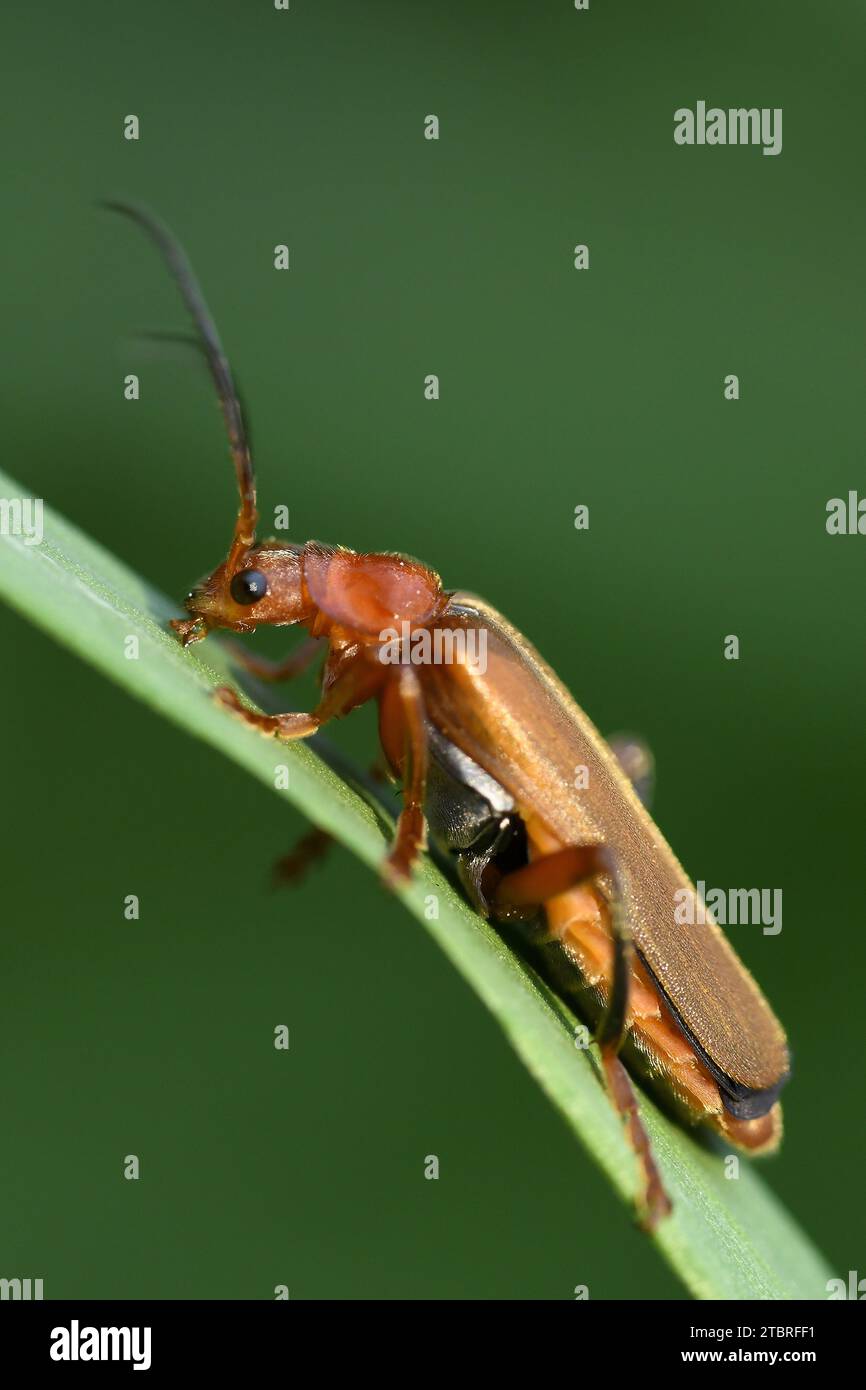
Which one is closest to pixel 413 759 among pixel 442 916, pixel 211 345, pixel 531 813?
pixel 531 813

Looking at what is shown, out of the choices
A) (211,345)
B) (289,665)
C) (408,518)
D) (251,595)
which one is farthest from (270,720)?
(408,518)

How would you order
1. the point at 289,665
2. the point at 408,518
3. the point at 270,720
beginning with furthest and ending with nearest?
1. the point at 408,518
2. the point at 289,665
3. the point at 270,720

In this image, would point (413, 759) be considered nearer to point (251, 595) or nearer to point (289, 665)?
point (251, 595)

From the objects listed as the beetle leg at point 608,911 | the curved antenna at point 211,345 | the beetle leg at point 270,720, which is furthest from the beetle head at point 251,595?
the beetle leg at point 608,911

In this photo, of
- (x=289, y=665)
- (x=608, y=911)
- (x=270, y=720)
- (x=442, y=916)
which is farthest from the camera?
(x=289, y=665)

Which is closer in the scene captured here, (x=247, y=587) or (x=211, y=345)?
(x=211, y=345)

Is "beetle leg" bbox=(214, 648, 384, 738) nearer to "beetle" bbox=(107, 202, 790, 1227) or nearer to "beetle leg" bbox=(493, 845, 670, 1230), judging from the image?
"beetle" bbox=(107, 202, 790, 1227)

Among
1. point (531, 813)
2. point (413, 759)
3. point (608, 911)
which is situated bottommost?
point (608, 911)

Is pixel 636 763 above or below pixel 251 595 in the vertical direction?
below
